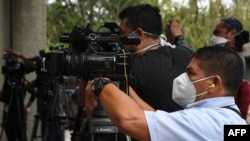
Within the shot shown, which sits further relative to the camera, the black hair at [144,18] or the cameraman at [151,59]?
the black hair at [144,18]

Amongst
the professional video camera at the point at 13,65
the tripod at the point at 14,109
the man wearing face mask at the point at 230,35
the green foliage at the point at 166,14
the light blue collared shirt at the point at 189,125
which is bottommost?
the tripod at the point at 14,109

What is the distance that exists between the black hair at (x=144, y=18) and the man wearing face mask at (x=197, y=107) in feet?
3.54

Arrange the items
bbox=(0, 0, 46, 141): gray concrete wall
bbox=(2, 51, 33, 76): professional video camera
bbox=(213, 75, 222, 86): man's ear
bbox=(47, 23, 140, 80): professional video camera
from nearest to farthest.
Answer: bbox=(213, 75, 222, 86): man's ear < bbox=(47, 23, 140, 80): professional video camera < bbox=(2, 51, 33, 76): professional video camera < bbox=(0, 0, 46, 141): gray concrete wall

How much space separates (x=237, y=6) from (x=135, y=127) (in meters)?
18.2

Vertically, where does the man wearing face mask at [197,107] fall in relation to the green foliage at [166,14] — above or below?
below

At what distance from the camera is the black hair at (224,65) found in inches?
106

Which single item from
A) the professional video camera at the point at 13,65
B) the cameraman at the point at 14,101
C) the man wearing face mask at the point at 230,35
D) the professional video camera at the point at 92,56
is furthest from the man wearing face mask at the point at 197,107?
the cameraman at the point at 14,101

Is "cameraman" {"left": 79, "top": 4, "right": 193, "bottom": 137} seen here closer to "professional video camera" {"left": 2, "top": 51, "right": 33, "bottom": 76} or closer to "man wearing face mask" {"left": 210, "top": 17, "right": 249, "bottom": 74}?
"man wearing face mask" {"left": 210, "top": 17, "right": 249, "bottom": 74}

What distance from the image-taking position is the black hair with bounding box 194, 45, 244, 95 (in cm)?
270

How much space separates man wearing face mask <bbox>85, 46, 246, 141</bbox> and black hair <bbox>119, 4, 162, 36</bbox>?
3.54ft

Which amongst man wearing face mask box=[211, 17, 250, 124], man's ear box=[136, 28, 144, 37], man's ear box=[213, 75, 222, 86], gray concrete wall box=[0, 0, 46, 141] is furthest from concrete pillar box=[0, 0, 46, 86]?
man's ear box=[213, 75, 222, 86]

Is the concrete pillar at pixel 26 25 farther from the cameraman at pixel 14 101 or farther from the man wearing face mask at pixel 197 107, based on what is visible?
the man wearing face mask at pixel 197 107

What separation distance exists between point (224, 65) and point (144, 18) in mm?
1308

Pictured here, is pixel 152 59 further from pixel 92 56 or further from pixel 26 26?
pixel 26 26
